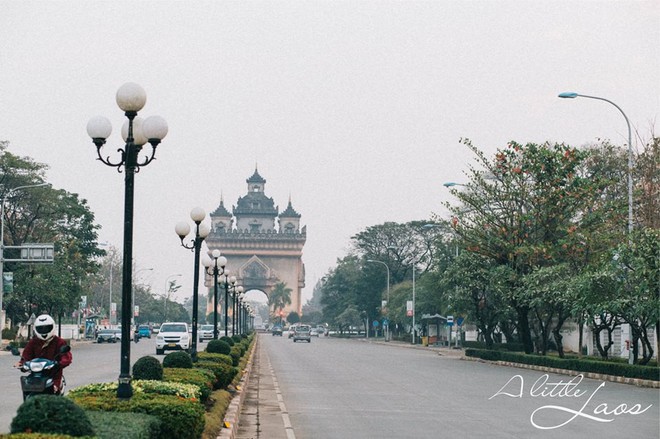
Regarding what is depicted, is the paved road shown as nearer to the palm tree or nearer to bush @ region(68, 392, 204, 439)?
bush @ region(68, 392, 204, 439)

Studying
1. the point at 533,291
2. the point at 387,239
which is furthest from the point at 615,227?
the point at 387,239

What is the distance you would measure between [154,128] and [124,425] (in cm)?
624

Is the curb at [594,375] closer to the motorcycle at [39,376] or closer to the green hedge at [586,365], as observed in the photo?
the green hedge at [586,365]

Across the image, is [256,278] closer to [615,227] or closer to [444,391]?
[615,227]

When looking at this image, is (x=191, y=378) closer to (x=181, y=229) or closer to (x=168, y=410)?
(x=168, y=410)

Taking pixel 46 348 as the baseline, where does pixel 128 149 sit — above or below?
above

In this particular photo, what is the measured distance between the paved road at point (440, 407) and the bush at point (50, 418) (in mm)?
8351

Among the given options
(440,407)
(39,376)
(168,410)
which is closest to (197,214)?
(440,407)

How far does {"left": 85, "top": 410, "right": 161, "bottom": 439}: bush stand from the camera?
8.30 meters

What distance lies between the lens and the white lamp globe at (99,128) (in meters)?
14.4

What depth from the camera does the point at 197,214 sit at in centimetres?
2520

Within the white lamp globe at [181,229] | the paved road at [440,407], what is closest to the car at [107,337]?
the paved road at [440,407]

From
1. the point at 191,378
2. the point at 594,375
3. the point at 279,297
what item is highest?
the point at 279,297

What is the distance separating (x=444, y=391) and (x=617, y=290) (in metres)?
11.0
